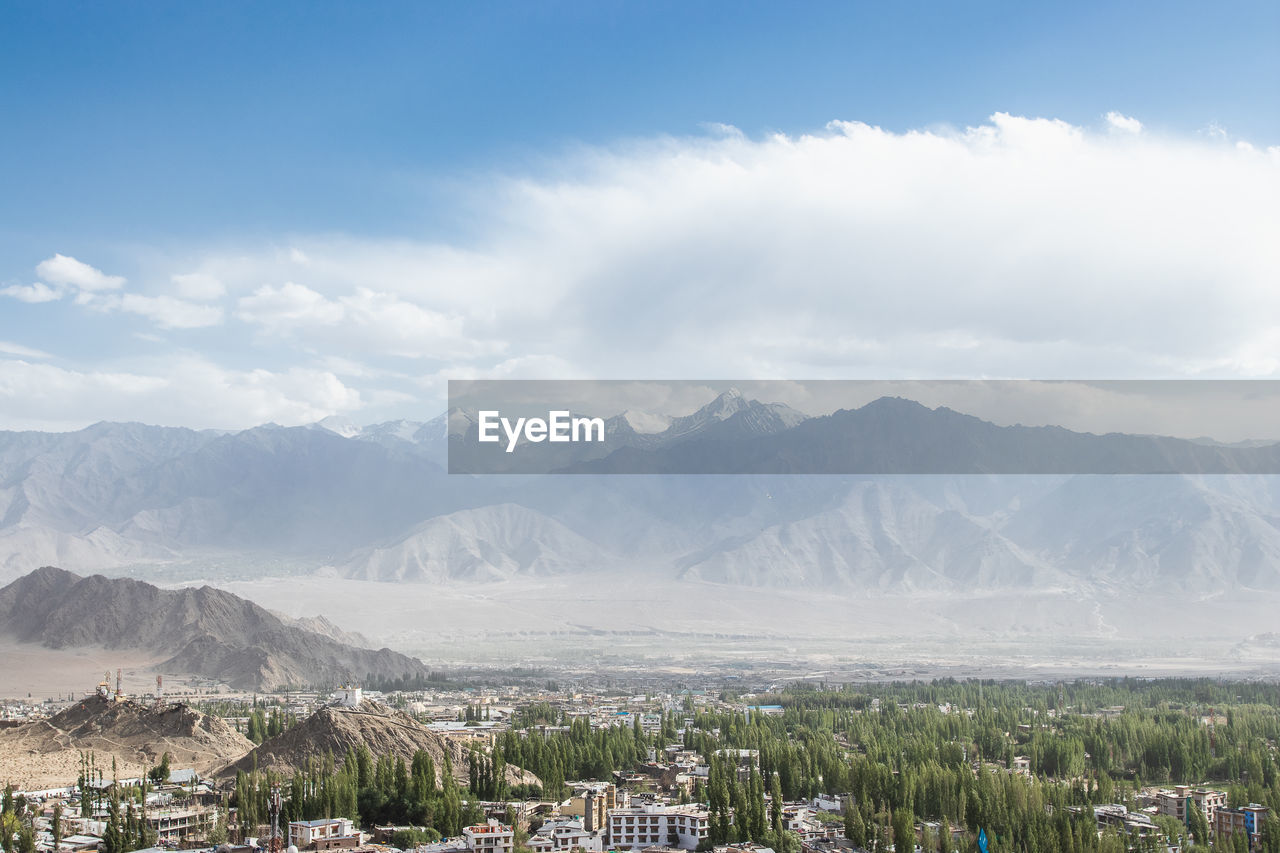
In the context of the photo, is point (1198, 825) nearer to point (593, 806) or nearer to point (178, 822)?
point (593, 806)

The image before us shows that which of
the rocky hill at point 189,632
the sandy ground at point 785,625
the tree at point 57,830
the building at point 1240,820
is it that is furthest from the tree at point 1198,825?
the rocky hill at point 189,632

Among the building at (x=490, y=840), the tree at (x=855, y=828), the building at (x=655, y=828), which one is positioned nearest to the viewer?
→ the building at (x=490, y=840)

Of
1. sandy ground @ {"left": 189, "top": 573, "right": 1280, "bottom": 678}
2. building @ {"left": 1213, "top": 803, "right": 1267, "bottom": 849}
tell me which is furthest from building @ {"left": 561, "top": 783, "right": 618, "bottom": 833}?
sandy ground @ {"left": 189, "top": 573, "right": 1280, "bottom": 678}

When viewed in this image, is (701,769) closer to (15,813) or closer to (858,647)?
(15,813)

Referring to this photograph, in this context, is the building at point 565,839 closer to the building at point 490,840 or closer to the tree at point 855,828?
the building at point 490,840

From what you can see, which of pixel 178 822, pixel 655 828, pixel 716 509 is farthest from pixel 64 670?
pixel 716 509

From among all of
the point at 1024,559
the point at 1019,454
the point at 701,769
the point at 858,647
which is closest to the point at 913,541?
the point at 1024,559

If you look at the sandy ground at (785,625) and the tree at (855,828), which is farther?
the sandy ground at (785,625)
